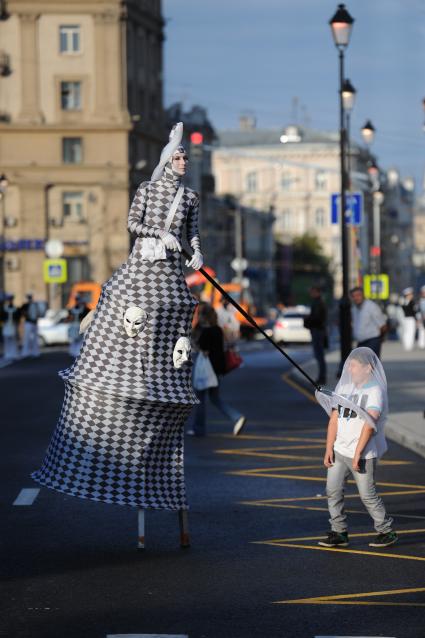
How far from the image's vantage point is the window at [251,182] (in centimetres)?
15939

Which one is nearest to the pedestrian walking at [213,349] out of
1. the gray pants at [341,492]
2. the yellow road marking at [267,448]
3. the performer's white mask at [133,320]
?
the yellow road marking at [267,448]

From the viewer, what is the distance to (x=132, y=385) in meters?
9.54

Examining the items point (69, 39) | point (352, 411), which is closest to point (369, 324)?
point (352, 411)

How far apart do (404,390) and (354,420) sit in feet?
54.9

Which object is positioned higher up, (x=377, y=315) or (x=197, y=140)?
(x=197, y=140)

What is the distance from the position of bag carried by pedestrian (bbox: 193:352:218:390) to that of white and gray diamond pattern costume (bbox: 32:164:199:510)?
359 inches

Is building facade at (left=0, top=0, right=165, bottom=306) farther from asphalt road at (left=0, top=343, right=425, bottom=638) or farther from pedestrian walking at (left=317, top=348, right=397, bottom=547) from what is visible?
pedestrian walking at (left=317, top=348, right=397, bottom=547)

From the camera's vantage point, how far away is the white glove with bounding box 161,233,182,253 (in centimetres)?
962

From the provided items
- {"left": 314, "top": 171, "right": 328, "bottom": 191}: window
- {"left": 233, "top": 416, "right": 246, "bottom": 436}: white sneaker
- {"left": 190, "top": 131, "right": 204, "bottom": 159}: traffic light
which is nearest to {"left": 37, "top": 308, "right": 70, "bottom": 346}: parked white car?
{"left": 190, "top": 131, "right": 204, "bottom": 159}: traffic light

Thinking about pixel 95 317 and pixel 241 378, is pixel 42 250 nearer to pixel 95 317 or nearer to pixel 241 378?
pixel 241 378

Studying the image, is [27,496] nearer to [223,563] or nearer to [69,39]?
[223,563]

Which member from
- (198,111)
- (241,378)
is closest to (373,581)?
(241,378)

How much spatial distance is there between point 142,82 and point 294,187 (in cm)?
7389

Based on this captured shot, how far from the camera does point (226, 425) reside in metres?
20.4
